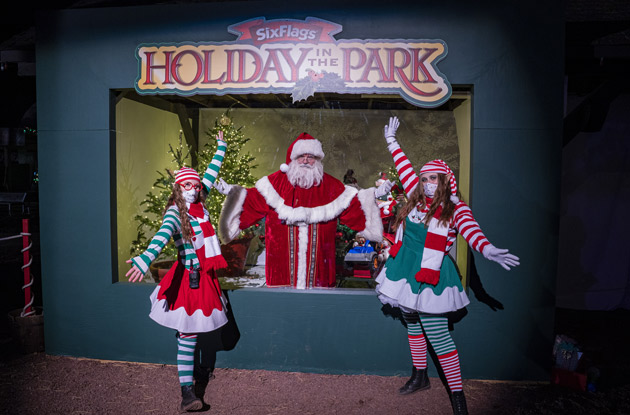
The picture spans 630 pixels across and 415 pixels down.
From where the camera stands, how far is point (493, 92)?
3756mm

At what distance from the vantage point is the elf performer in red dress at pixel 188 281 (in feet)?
10.7

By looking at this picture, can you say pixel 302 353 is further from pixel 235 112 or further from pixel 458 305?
pixel 235 112

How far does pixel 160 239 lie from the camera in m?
3.17

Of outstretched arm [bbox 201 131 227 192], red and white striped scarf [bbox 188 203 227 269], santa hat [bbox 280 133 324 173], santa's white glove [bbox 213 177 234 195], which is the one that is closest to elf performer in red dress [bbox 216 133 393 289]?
santa hat [bbox 280 133 324 173]

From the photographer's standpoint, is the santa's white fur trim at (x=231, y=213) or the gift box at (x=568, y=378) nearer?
the gift box at (x=568, y=378)

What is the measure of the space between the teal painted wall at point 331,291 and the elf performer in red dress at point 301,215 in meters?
0.36

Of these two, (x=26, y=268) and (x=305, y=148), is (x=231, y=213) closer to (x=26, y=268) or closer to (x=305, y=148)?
(x=305, y=148)

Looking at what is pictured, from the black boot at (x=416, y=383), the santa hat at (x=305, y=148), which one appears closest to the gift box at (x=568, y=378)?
the black boot at (x=416, y=383)

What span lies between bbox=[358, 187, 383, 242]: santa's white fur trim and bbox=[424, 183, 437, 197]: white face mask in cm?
91

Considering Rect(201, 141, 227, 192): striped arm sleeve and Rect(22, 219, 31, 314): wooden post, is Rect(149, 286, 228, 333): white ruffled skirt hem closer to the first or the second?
Rect(201, 141, 227, 192): striped arm sleeve

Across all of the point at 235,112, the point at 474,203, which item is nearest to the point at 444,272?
the point at 474,203

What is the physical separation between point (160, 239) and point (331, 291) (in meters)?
1.56

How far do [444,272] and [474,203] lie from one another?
81 cm

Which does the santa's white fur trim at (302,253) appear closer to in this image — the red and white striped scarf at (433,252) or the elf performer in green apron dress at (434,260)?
the elf performer in green apron dress at (434,260)
